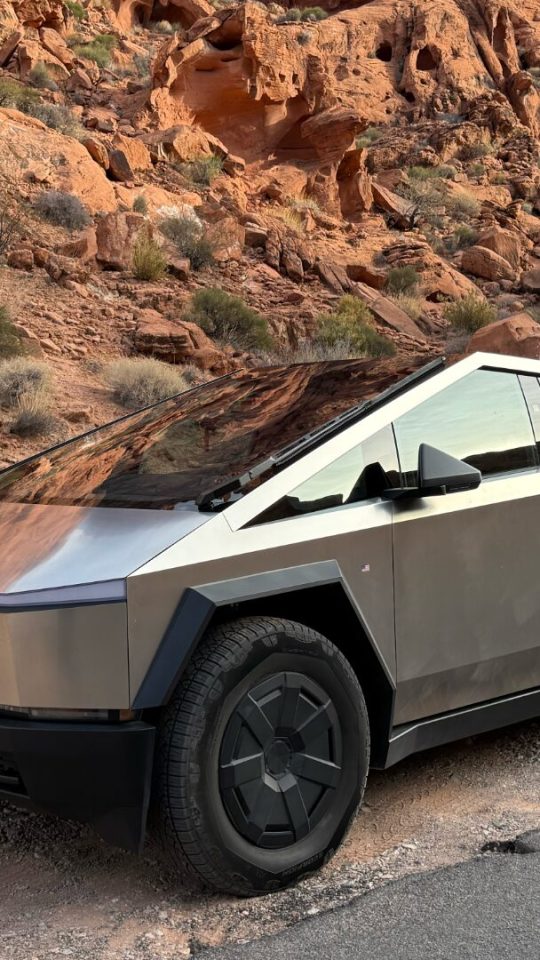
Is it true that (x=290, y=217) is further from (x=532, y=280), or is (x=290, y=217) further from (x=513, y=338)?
(x=513, y=338)

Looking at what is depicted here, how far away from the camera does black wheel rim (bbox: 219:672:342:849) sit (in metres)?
3.01

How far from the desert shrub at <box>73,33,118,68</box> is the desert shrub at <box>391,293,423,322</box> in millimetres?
17223

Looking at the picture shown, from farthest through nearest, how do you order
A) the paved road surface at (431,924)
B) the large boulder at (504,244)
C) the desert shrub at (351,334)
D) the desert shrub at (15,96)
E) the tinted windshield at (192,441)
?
the large boulder at (504,244), the desert shrub at (15,96), the desert shrub at (351,334), the tinted windshield at (192,441), the paved road surface at (431,924)

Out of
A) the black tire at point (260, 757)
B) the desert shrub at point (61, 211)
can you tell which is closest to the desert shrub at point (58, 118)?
the desert shrub at point (61, 211)

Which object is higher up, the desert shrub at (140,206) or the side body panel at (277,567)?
the desert shrub at (140,206)

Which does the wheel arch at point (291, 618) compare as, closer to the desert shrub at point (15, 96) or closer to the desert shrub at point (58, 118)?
the desert shrub at point (58, 118)

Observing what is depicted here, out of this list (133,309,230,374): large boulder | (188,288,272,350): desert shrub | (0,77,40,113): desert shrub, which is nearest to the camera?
(133,309,230,374): large boulder

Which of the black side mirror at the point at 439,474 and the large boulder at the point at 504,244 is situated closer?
the black side mirror at the point at 439,474

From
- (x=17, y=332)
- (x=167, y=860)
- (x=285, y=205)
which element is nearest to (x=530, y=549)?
(x=167, y=860)

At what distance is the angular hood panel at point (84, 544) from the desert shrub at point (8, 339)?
1125cm

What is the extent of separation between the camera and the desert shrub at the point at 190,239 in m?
21.8

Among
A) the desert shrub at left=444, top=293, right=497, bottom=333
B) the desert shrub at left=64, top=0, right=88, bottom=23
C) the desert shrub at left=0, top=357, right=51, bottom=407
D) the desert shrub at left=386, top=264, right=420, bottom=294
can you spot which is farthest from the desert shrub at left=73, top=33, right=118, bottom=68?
the desert shrub at left=0, top=357, right=51, bottom=407

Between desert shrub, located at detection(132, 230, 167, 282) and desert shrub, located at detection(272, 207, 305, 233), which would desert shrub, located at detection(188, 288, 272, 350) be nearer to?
desert shrub, located at detection(132, 230, 167, 282)

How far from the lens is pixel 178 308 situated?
736 inches
